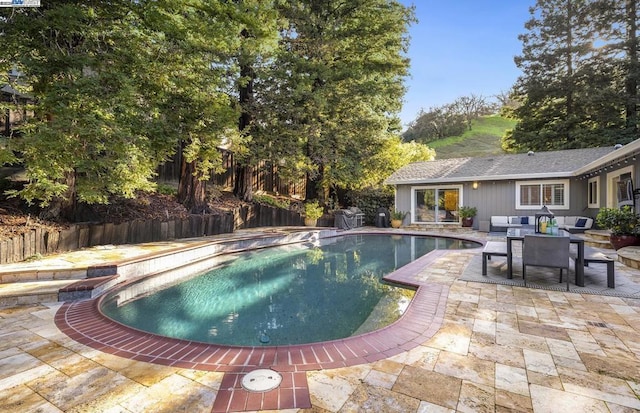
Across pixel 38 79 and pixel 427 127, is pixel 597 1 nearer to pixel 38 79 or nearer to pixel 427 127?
pixel 427 127

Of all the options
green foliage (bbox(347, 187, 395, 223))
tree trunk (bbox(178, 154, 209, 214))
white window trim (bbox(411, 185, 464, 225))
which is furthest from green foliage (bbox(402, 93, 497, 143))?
tree trunk (bbox(178, 154, 209, 214))

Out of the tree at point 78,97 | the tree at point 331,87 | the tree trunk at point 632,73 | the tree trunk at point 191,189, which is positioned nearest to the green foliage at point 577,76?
the tree trunk at point 632,73

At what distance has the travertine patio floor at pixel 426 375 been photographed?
77.6 inches

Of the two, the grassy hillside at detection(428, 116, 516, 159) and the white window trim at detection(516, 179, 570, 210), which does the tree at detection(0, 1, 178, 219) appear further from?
the grassy hillside at detection(428, 116, 516, 159)

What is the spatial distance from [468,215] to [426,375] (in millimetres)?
12789

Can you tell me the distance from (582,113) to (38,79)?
24.6 m

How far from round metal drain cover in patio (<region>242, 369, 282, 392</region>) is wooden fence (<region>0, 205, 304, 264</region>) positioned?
546 cm

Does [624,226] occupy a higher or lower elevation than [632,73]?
lower

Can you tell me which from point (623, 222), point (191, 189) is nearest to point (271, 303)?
point (191, 189)

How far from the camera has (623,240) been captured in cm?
714

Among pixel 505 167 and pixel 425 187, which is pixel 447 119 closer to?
pixel 505 167

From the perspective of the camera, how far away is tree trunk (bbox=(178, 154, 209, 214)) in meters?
10.2

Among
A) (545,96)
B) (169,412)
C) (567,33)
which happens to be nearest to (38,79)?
(169,412)

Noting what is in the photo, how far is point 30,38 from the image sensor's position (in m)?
5.42
